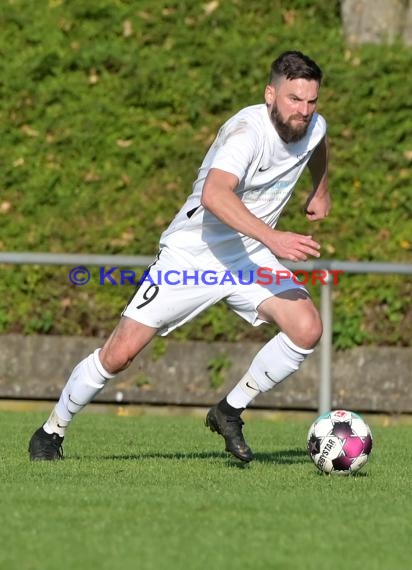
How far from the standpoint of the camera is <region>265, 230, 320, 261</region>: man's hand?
6.95 meters

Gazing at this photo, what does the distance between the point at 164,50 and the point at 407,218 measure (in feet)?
9.24

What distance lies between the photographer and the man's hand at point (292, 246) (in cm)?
695

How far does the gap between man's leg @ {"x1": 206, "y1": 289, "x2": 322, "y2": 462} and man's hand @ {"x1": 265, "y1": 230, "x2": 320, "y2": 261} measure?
0.64 meters

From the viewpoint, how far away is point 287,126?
24.7ft

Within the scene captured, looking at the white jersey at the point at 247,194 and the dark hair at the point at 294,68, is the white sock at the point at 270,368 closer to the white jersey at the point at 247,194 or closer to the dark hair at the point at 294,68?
the white jersey at the point at 247,194

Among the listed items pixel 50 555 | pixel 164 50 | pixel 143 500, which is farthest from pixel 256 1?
pixel 50 555

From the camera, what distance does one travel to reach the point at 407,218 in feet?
40.9

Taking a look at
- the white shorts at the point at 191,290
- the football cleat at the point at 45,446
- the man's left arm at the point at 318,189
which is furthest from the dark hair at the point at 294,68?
the football cleat at the point at 45,446

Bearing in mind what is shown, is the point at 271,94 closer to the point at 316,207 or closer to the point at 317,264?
the point at 316,207

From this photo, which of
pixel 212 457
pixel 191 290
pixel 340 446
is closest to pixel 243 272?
pixel 191 290

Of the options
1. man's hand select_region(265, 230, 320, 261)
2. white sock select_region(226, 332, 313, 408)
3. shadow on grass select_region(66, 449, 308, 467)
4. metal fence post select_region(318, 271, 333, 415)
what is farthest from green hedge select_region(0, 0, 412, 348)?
man's hand select_region(265, 230, 320, 261)

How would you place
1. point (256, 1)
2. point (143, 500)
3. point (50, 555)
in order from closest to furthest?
point (50, 555) → point (143, 500) → point (256, 1)

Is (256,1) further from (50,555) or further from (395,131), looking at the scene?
(50,555)

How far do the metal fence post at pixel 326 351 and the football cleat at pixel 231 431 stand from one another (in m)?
3.04
